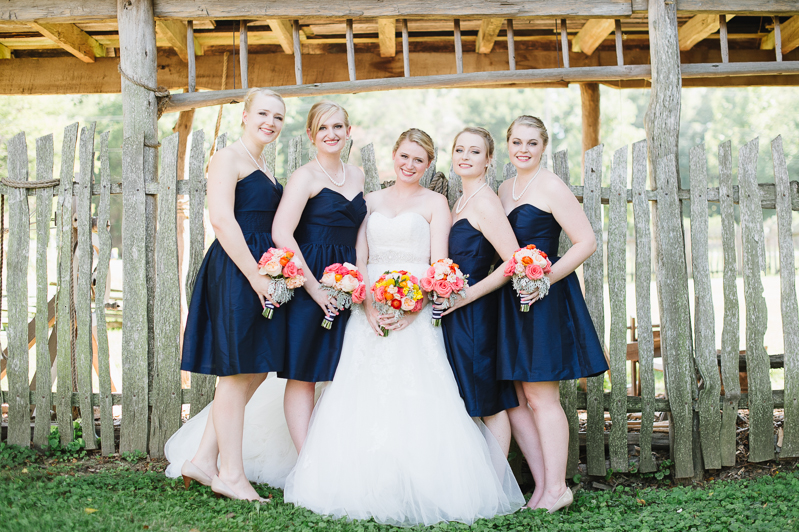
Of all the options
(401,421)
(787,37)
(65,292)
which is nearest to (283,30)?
(65,292)

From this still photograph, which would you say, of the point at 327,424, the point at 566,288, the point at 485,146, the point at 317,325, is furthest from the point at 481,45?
the point at 327,424

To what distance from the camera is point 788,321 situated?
4.12 m

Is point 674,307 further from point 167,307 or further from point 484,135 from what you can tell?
A: point 167,307

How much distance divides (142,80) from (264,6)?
0.98m

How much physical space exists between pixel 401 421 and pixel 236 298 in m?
1.05

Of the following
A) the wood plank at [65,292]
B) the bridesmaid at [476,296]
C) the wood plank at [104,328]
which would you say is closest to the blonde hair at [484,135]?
the bridesmaid at [476,296]

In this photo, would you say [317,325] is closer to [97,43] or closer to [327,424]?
[327,424]

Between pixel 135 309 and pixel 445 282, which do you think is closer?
pixel 445 282

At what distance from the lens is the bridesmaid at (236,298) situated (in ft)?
10.5

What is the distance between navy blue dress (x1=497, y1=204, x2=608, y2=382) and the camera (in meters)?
3.28

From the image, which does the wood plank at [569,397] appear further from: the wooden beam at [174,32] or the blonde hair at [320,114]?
the wooden beam at [174,32]

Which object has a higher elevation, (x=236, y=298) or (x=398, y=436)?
(x=236, y=298)

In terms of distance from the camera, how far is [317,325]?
338 cm

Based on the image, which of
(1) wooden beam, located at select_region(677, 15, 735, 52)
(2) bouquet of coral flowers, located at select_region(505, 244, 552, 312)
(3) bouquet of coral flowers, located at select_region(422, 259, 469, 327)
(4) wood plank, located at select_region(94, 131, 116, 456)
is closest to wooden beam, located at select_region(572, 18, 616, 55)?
(1) wooden beam, located at select_region(677, 15, 735, 52)
